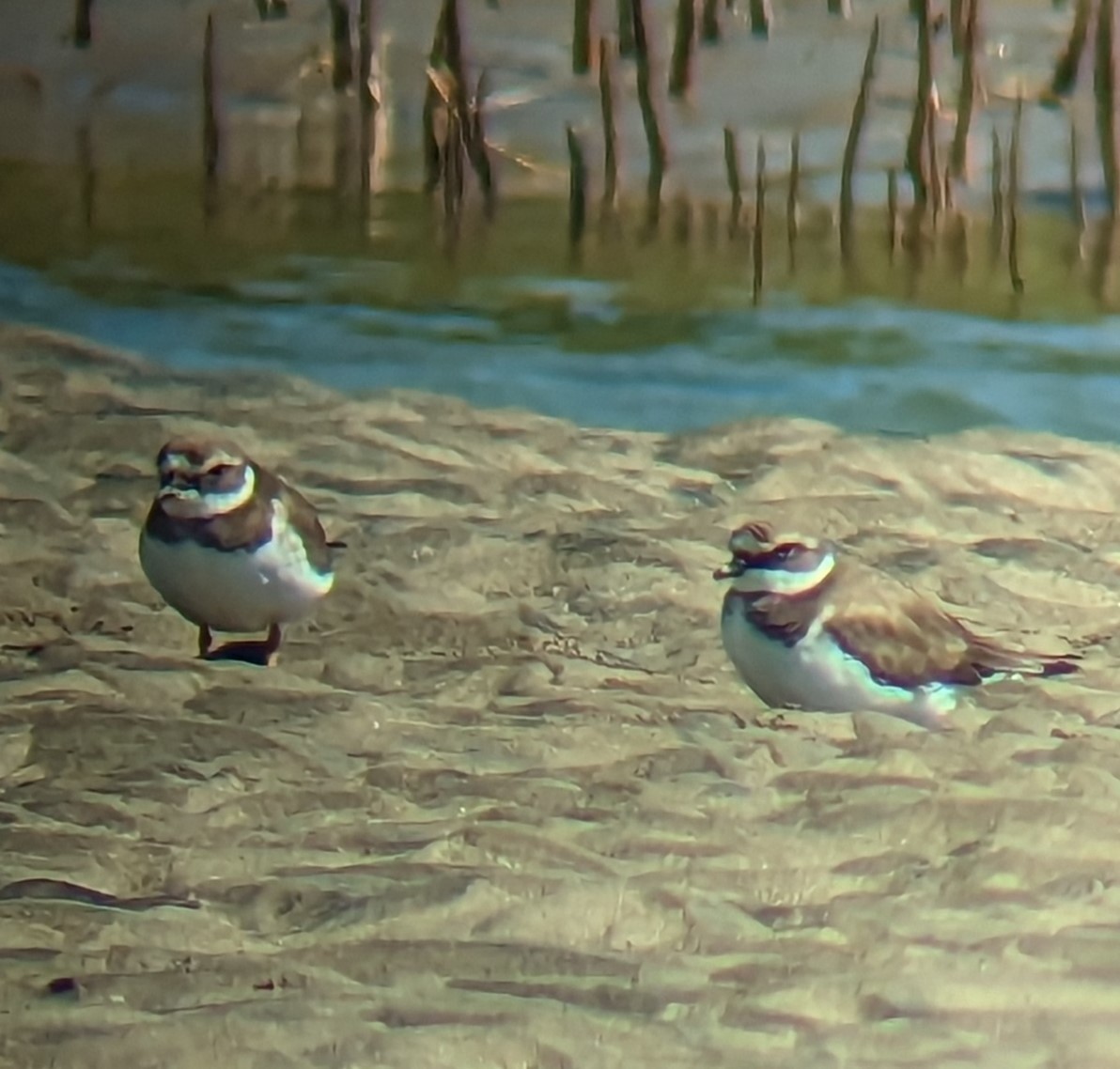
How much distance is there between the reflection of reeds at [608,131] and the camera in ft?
4.88

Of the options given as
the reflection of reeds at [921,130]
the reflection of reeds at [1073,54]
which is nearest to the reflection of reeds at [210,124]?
the reflection of reeds at [921,130]

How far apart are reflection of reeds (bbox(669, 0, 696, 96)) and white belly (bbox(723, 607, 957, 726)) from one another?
0.50m

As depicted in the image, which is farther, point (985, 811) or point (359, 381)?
point (359, 381)

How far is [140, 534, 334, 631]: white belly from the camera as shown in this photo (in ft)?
4.82

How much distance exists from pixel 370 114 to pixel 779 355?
1.50ft

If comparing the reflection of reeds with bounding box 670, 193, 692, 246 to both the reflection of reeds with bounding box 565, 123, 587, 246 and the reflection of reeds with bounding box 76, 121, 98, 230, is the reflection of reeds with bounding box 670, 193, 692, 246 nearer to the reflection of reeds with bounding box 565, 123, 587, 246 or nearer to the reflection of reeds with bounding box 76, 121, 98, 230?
the reflection of reeds with bounding box 565, 123, 587, 246

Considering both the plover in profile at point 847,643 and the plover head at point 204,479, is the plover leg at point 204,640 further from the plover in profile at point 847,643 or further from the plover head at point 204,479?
the plover in profile at point 847,643

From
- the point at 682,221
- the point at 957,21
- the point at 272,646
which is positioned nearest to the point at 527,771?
the point at 272,646

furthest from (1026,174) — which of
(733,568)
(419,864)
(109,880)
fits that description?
(109,880)

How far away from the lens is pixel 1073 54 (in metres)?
1.45

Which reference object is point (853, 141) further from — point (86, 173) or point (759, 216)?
point (86, 173)

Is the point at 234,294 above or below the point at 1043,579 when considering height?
above

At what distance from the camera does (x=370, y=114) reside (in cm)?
152

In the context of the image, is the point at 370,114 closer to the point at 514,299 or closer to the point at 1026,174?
the point at 514,299
